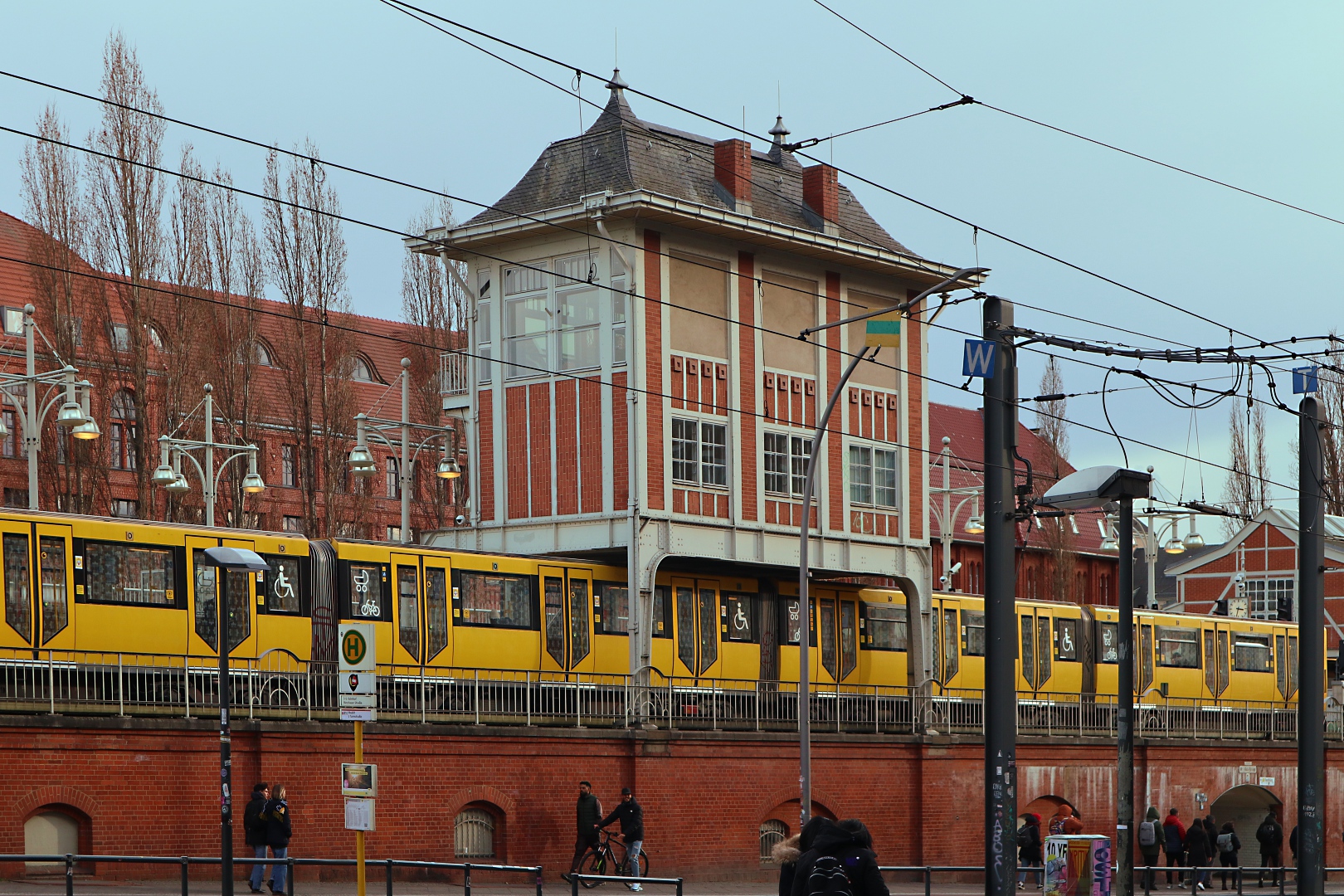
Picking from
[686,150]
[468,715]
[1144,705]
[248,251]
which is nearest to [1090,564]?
[1144,705]

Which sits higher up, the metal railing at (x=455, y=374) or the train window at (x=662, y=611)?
the metal railing at (x=455, y=374)

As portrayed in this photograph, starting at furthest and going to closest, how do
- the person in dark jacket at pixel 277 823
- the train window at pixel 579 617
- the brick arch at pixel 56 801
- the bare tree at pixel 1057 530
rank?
1. the bare tree at pixel 1057 530
2. the train window at pixel 579 617
3. the person in dark jacket at pixel 277 823
4. the brick arch at pixel 56 801

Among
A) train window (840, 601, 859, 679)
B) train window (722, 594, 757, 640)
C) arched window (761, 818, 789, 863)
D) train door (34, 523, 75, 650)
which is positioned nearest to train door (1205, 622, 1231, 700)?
train window (840, 601, 859, 679)

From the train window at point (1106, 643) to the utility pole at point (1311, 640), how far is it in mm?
19706

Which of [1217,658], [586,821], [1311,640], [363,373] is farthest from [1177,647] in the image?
[363,373]

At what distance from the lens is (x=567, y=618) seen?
32.8 m

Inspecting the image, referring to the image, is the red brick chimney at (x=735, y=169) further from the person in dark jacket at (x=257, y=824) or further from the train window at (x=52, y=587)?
the person in dark jacket at (x=257, y=824)

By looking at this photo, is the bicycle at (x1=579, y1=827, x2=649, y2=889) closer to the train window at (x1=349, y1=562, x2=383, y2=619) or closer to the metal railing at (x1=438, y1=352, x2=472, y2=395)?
the train window at (x1=349, y1=562, x2=383, y2=619)

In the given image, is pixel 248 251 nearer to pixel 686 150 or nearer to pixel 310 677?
pixel 686 150

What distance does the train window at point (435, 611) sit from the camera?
30.5m

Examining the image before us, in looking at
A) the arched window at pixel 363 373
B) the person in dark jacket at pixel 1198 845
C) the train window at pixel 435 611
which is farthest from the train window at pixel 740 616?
the arched window at pixel 363 373

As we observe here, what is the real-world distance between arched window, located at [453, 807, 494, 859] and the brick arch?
6.36 m

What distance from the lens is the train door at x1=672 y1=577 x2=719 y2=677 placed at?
34.7 metres

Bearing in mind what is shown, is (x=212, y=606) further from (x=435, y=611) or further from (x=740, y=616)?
(x=740, y=616)
